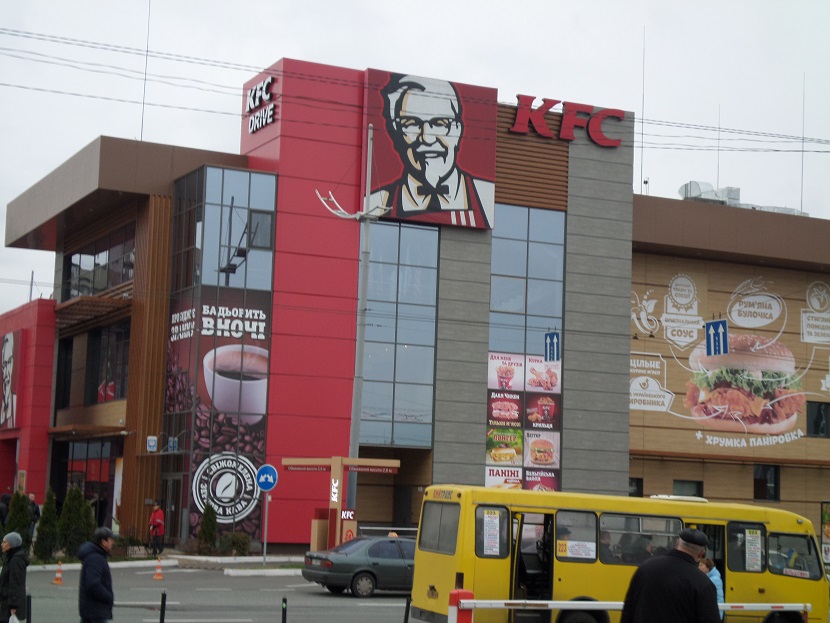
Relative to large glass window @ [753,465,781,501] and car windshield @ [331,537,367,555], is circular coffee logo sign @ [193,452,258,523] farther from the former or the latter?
large glass window @ [753,465,781,501]

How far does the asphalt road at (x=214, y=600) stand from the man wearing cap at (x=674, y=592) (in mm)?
10306

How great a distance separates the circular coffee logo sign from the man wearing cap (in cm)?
3030

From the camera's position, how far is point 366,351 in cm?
4094

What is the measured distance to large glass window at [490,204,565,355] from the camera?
42.8 metres

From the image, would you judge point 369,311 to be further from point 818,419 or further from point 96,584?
point 96,584

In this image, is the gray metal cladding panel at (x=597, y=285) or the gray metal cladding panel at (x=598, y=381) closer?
the gray metal cladding panel at (x=598, y=381)

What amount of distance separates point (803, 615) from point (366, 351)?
24219 mm

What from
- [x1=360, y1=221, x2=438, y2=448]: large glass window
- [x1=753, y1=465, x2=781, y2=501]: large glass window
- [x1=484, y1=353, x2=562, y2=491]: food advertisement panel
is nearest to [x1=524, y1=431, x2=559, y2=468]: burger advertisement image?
[x1=484, y1=353, x2=562, y2=491]: food advertisement panel

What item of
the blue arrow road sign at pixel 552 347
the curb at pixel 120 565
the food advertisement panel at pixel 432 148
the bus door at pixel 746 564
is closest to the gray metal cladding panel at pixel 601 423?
the blue arrow road sign at pixel 552 347

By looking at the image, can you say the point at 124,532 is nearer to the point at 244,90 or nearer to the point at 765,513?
the point at 244,90

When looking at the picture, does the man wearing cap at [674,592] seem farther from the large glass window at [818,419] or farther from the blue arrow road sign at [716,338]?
the large glass window at [818,419]

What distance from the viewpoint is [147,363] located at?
40594 mm

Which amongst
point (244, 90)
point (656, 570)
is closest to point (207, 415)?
point (244, 90)

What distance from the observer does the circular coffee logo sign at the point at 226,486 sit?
37.8 m
